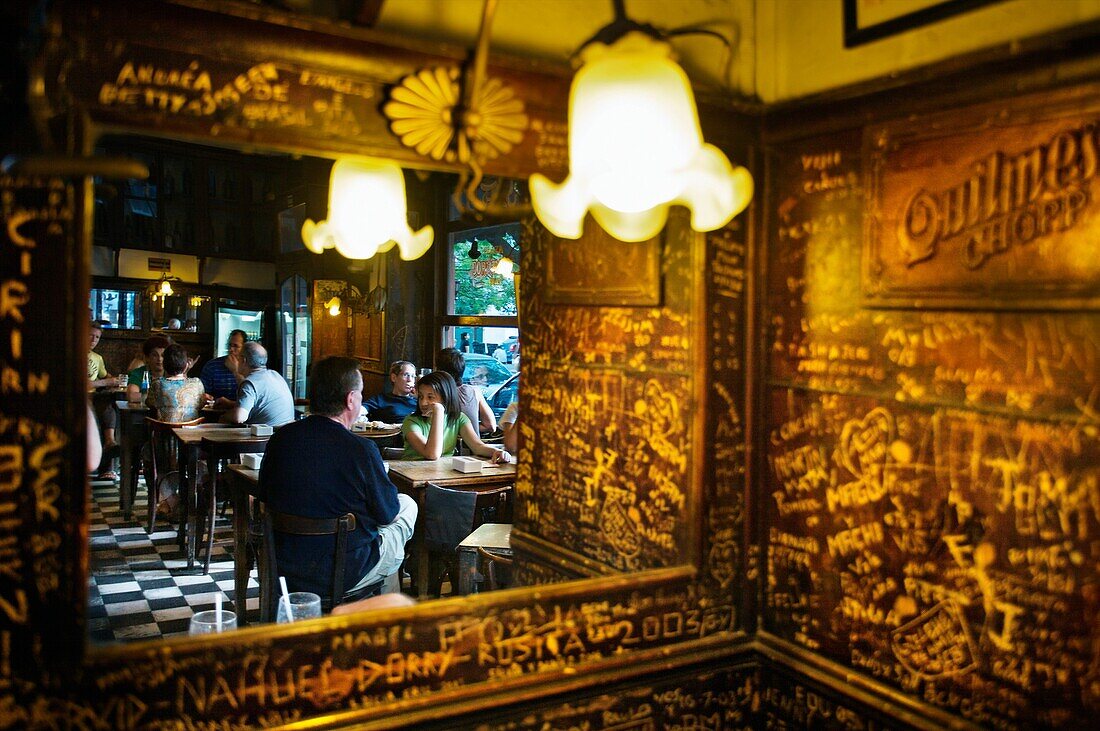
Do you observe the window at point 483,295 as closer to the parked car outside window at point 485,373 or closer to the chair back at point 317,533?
the parked car outside window at point 485,373

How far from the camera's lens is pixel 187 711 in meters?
2.00

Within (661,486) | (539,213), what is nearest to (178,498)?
(661,486)

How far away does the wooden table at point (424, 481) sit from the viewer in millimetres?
5129

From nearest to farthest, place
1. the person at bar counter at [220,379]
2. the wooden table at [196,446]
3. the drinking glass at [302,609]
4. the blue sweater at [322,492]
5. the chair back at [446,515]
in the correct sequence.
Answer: the drinking glass at [302,609] → the blue sweater at [322,492] → the chair back at [446,515] → the wooden table at [196,446] → the person at bar counter at [220,379]

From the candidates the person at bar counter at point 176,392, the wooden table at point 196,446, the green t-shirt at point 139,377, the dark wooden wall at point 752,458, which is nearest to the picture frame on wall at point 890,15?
the dark wooden wall at point 752,458

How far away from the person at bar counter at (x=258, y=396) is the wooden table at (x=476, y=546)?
3.76 metres

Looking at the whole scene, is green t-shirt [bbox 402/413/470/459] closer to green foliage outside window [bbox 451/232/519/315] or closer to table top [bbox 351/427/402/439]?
table top [bbox 351/427/402/439]

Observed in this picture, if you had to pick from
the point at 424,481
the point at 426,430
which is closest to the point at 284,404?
the point at 426,430

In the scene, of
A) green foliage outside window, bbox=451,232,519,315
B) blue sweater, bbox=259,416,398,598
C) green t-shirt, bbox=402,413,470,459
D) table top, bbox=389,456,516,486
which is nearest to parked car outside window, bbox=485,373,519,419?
green foliage outside window, bbox=451,232,519,315

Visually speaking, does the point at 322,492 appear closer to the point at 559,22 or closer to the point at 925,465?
the point at 559,22

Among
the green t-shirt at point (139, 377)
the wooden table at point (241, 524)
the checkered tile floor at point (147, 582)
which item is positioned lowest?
the checkered tile floor at point (147, 582)

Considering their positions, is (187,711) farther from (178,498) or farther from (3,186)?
(178,498)

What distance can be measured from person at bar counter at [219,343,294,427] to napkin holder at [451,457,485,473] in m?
2.59

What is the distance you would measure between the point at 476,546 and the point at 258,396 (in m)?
4.15
